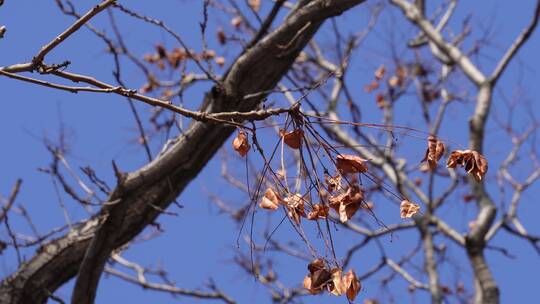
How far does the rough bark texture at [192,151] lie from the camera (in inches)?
146

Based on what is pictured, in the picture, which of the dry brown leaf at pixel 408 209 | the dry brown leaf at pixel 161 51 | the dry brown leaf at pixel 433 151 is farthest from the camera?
the dry brown leaf at pixel 161 51

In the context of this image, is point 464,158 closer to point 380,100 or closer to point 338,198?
point 338,198

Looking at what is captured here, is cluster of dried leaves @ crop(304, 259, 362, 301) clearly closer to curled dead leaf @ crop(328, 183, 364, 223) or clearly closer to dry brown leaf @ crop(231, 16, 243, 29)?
curled dead leaf @ crop(328, 183, 364, 223)

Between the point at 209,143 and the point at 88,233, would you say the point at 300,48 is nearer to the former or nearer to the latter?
the point at 209,143

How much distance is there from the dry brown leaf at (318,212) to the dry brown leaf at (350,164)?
0.16 meters

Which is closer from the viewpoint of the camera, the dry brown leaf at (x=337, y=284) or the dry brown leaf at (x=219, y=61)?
the dry brown leaf at (x=337, y=284)

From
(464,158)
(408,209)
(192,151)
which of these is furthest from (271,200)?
(192,151)

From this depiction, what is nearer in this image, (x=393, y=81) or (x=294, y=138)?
(x=294, y=138)

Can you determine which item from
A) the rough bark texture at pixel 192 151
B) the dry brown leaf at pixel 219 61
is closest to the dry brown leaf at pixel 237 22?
the dry brown leaf at pixel 219 61

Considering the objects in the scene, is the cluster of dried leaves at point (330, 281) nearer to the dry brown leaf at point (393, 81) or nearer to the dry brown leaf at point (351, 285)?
the dry brown leaf at point (351, 285)

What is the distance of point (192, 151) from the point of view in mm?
3789

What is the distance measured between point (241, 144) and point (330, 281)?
47 centimetres

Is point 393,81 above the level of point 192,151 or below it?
above

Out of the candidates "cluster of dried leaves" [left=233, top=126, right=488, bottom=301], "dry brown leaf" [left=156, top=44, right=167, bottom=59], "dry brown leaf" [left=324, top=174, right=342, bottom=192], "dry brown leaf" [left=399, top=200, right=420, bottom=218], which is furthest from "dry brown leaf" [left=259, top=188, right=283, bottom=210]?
"dry brown leaf" [left=156, top=44, right=167, bottom=59]
